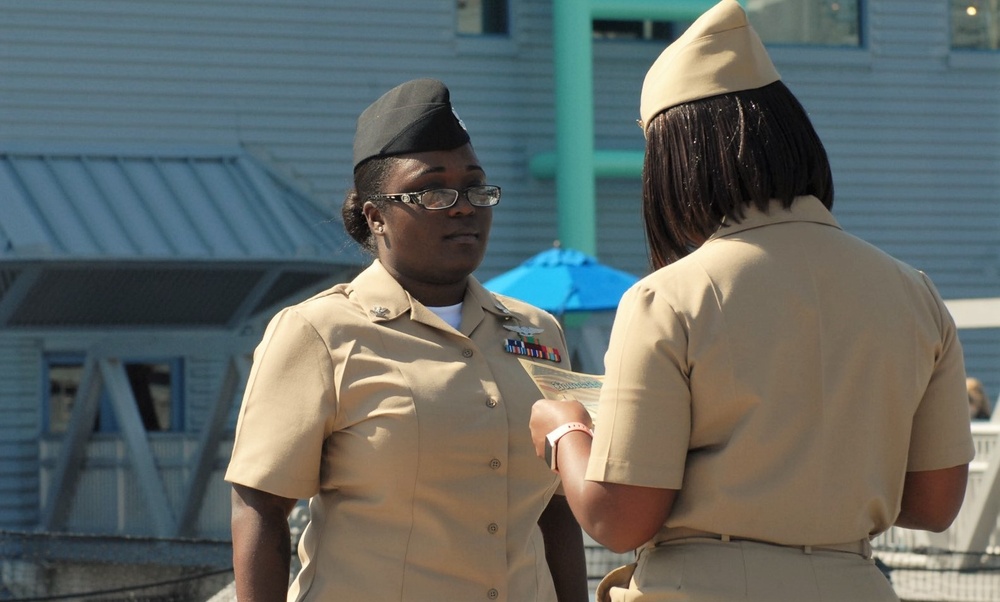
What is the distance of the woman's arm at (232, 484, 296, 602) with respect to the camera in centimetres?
291

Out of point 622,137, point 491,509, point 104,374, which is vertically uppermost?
point 491,509

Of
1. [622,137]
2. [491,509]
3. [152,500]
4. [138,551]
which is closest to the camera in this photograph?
[491,509]

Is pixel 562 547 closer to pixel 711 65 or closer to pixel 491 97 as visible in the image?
pixel 711 65

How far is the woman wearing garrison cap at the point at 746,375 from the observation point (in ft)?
7.54

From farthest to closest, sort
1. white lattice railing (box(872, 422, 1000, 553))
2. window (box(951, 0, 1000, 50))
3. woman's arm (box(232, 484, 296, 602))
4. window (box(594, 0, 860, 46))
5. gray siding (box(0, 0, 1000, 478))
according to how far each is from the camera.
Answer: window (box(951, 0, 1000, 50)) < window (box(594, 0, 860, 46)) < gray siding (box(0, 0, 1000, 478)) < white lattice railing (box(872, 422, 1000, 553)) < woman's arm (box(232, 484, 296, 602))

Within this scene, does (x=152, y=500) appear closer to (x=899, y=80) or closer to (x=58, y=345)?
(x=58, y=345)

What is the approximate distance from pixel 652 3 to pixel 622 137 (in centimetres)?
151

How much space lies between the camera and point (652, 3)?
49.4 ft

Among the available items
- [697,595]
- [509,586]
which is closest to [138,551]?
[509,586]

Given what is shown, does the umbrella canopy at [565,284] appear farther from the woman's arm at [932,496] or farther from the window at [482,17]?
the woman's arm at [932,496]

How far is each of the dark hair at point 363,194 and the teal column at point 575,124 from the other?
11.6 meters

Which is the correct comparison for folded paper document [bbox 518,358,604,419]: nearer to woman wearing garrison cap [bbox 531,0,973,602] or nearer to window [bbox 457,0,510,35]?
woman wearing garrison cap [bbox 531,0,973,602]

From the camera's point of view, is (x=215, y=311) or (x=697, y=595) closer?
(x=697, y=595)

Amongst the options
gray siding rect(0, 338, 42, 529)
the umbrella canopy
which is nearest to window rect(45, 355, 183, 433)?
gray siding rect(0, 338, 42, 529)
